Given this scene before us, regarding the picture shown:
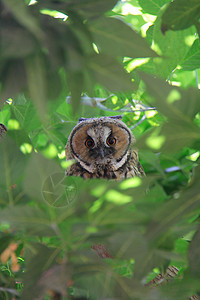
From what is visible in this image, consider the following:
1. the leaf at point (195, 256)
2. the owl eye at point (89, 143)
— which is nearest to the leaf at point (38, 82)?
the leaf at point (195, 256)

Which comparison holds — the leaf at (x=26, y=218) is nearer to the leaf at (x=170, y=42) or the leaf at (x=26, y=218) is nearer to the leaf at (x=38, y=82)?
the leaf at (x=38, y=82)

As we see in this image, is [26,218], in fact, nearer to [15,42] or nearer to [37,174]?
[37,174]

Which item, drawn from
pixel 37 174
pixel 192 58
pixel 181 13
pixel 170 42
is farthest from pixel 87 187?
pixel 192 58

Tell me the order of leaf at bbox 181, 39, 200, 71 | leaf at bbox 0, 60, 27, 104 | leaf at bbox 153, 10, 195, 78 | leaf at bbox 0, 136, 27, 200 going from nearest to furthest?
leaf at bbox 0, 60, 27, 104
leaf at bbox 0, 136, 27, 200
leaf at bbox 153, 10, 195, 78
leaf at bbox 181, 39, 200, 71

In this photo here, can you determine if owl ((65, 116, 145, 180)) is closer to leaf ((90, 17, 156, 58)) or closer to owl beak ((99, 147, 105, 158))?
owl beak ((99, 147, 105, 158))

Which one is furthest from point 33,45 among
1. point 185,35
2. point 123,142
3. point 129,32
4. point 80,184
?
point 123,142

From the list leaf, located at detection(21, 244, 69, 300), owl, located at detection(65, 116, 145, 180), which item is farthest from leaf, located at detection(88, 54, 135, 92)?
owl, located at detection(65, 116, 145, 180)
